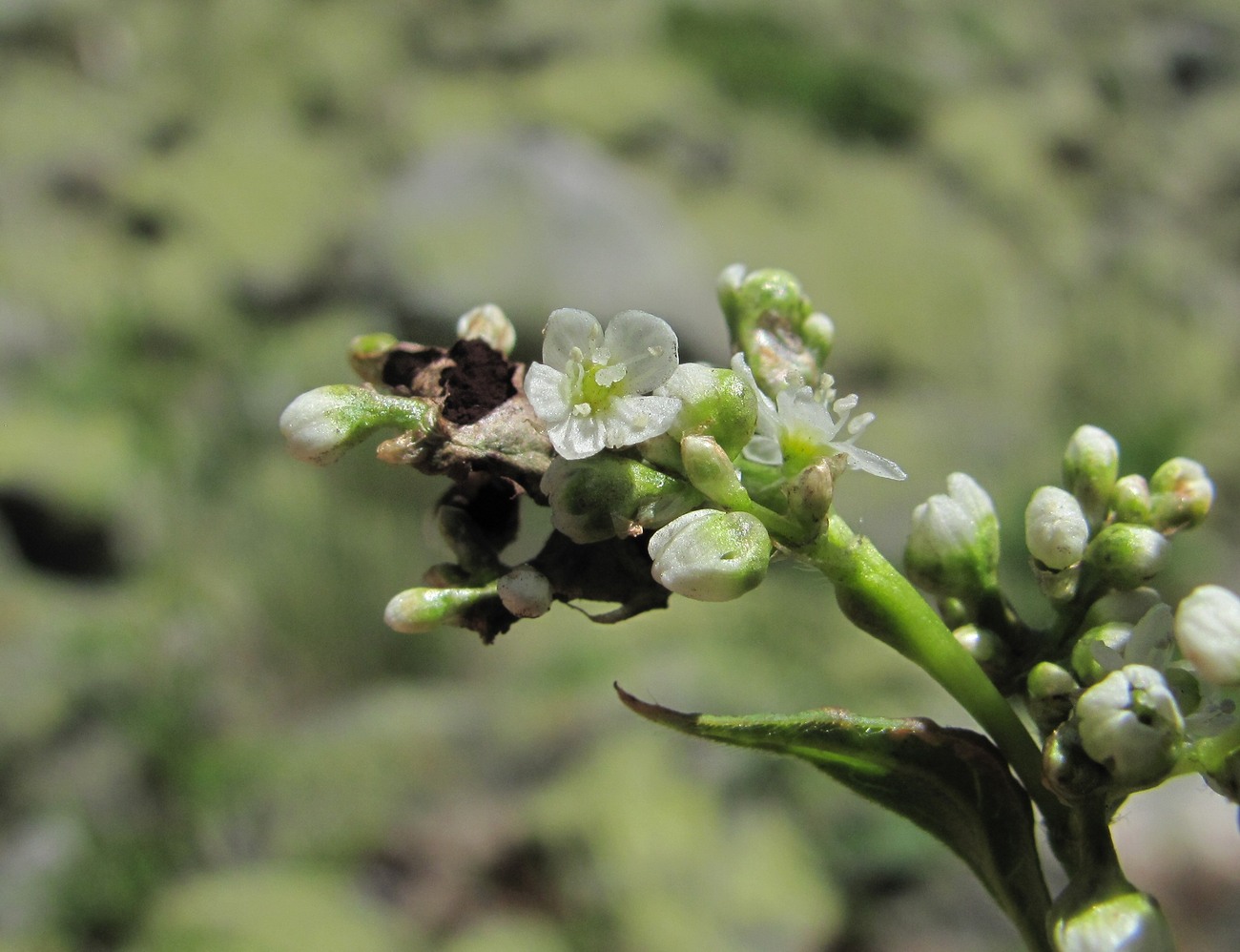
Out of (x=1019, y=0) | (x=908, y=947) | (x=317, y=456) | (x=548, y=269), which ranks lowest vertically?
(x=908, y=947)

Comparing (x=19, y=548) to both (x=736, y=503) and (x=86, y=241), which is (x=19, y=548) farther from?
(x=736, y=503)

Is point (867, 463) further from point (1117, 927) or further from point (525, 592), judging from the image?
point (1117, 927)

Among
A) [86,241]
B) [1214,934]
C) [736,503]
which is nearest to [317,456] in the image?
[736,503]

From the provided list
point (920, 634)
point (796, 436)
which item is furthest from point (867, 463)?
point (920, 634)

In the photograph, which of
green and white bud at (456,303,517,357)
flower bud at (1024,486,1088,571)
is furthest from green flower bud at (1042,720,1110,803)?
green and white bud at (456,303,517,357)

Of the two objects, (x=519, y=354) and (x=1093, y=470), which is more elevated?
(x=1093, y=470)

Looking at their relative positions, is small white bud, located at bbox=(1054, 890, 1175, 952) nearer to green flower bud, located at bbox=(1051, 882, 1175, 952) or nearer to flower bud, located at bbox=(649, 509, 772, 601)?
green flower bud, located at bbox=(1051, 882, 1175, 952)
